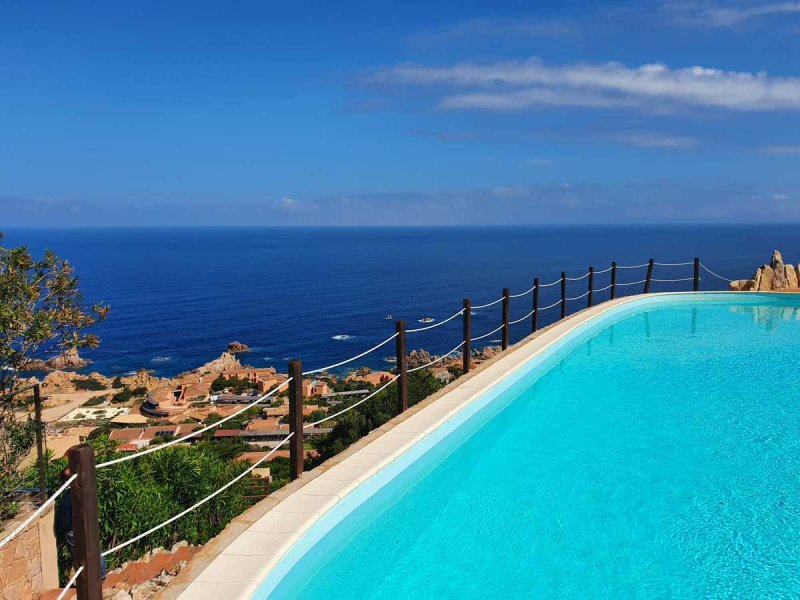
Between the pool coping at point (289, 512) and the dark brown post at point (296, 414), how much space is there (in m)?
0.15

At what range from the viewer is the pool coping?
319cm

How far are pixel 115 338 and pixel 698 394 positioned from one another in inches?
1969

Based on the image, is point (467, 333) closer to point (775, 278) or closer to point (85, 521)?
point (85, 521)

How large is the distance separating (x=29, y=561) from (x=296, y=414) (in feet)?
7.05

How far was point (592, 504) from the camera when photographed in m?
4.91

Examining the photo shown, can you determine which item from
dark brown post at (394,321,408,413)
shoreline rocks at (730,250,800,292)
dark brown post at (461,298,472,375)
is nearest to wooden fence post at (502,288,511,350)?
dark brown post at (461,298,472,375)

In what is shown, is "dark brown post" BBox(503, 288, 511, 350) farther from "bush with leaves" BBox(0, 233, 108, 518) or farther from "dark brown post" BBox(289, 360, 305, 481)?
"bush with leaves" BBox(0, 233, 108, 518)

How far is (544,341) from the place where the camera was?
1016 cm

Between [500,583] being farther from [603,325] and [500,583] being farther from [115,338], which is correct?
[115,338]

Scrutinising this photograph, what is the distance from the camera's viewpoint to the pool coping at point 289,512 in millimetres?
3189

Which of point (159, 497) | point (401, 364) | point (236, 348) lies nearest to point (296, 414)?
point (401, 364)

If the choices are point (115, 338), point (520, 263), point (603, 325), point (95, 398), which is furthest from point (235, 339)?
point (520, 263)

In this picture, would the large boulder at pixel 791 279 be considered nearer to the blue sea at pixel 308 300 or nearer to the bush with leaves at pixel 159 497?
the bush with leaves at pixel 159 497

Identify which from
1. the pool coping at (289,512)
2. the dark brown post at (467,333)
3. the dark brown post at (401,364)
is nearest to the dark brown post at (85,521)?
the pool coping at (289,512)
